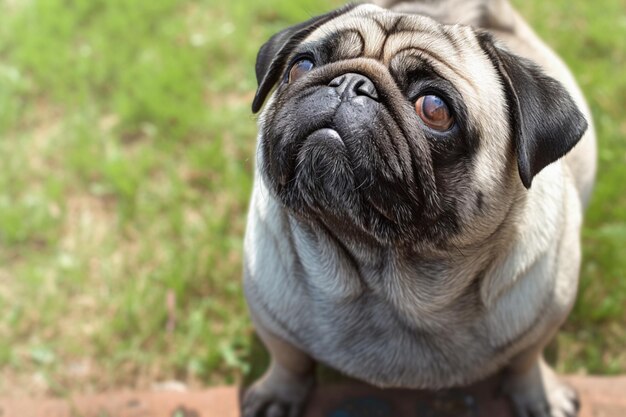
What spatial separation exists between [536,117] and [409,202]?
43cm

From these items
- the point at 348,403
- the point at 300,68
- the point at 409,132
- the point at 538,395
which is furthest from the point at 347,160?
the point at 538,395

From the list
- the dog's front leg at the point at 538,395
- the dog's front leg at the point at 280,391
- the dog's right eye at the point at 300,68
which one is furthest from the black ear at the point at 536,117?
the dog's front leg at the point at 280,391

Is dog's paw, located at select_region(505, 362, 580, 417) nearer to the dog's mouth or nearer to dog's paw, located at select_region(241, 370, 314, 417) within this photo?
dog's paw, located at select_region(241, 370, 314, 417)

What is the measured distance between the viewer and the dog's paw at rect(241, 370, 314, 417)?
2.93 metres

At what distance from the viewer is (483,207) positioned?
83.1 inches

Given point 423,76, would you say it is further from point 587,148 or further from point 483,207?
point 587,148

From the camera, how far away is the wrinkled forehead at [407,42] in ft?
6.92

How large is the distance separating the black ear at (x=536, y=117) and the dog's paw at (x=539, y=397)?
1130 mm

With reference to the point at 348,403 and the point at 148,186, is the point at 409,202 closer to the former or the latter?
the point at 348,403

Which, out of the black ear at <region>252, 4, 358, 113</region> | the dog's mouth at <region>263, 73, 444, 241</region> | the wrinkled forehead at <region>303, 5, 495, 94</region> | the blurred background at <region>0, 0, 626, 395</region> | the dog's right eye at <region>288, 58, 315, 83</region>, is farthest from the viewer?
the blurred background at <region>0, 0, 626, 395</region>

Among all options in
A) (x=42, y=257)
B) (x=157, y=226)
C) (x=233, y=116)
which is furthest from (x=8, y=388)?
(x=233, y=116)

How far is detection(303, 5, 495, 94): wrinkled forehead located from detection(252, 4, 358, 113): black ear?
0.06 metres

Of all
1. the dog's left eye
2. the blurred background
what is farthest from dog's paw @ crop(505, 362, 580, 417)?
the dog's left eye

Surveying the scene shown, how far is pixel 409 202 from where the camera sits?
6.66 feet
